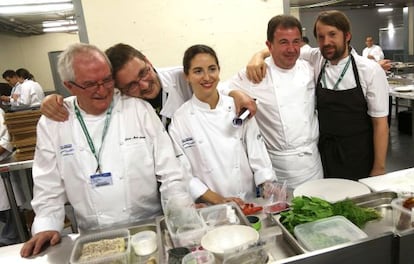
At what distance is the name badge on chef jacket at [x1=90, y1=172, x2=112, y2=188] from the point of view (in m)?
1.45

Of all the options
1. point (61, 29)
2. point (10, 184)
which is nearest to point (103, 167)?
point (10, 184)

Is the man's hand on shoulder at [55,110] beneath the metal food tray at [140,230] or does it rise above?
above

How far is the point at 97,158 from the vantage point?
4.78 feet

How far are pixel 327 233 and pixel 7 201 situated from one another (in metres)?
3.11

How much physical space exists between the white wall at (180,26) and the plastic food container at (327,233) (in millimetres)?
2126

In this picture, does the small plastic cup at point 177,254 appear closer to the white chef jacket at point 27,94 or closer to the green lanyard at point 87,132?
the green lanyard at point 87,132

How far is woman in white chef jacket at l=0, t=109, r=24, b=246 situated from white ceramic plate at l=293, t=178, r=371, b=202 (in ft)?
9.41

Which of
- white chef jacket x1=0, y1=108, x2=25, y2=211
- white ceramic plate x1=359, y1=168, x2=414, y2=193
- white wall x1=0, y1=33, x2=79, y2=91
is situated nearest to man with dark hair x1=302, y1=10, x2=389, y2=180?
white ceramic plate x1=359, y1=168, x2=414, y2=193

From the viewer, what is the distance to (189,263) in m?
0.94

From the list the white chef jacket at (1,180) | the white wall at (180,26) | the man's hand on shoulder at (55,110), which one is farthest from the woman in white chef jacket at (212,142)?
the white chef jacket at (1,180)

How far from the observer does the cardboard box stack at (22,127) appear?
109 inches

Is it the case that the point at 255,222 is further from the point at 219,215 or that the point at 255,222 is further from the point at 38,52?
the point at 38,52

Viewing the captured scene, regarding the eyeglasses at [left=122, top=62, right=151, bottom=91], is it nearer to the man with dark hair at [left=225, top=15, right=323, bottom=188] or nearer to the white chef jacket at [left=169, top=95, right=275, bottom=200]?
the white chef jacket at [left=169, top=95, right=275, bottom=200]

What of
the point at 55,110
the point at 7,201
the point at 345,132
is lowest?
the point at 7,201
